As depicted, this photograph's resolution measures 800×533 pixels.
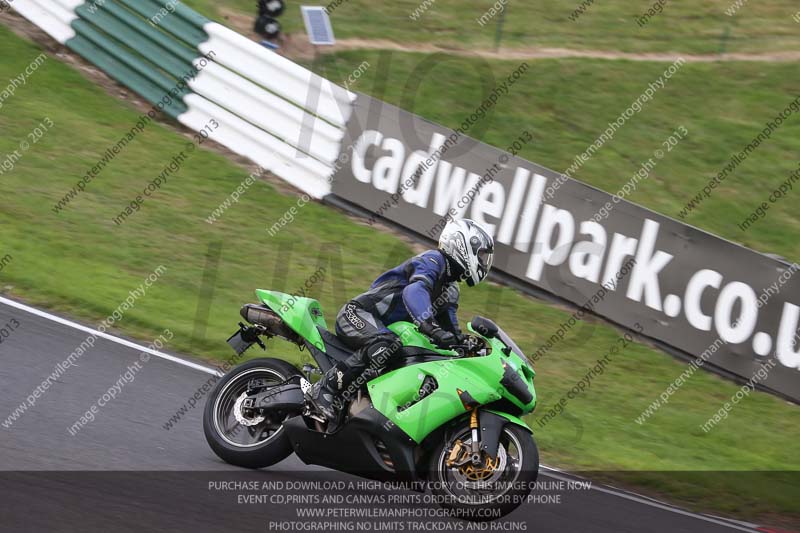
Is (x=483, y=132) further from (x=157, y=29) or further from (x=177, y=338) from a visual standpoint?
(x=177, y=338)

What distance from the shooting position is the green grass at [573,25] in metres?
18.5

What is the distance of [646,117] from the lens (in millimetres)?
16781

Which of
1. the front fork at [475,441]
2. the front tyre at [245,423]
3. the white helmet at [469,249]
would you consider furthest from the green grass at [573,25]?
the front fork at [475,441]

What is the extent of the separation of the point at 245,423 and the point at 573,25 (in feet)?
45.8

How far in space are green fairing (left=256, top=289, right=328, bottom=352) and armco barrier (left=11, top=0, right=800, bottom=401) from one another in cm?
508

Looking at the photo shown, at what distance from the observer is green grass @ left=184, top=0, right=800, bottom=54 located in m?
18.5

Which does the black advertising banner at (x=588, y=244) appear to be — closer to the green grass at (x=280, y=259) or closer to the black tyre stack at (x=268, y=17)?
the green grass at (x=280, y=259)

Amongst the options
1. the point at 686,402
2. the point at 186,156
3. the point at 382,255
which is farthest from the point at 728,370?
the point at 186,156

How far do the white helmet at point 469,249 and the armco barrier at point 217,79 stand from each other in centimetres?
720

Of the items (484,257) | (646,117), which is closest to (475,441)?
(484,257)

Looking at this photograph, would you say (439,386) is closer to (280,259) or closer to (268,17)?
(280,259)

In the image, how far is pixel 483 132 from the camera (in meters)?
15.9

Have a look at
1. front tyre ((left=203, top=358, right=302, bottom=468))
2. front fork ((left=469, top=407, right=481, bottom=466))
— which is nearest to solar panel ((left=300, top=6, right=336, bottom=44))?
front tyre ((left=203, top=358, right=302, bottom=468))

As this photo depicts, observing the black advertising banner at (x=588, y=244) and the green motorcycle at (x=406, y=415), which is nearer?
the green motorcycle at (x=406, y=415)
